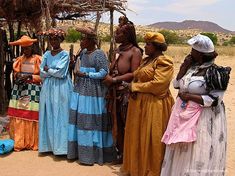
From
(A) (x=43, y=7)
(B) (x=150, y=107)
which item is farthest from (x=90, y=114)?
(A) (x=43, y=7)

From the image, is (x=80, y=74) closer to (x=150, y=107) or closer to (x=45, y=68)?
(x=45, y=68)

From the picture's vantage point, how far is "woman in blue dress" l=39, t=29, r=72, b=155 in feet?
17.8

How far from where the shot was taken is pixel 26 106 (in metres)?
5.87

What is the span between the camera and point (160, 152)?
454 centimetres

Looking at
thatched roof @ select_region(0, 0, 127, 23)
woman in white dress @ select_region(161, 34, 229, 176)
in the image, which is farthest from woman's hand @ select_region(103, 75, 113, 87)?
thatched roof @ select_region(0, 0, 127, 23)

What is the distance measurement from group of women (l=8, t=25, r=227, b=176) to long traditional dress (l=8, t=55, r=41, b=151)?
0.01 meters

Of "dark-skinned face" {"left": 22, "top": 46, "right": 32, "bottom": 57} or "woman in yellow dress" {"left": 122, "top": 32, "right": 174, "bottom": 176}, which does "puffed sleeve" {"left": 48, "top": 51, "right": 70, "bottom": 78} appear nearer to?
"dark-skinned face" {"left": 22, "top": 46, "right": 32, "bottom": 57}

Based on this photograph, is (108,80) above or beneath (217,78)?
beneath

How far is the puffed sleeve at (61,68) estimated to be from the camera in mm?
5371

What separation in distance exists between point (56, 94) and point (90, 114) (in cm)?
61

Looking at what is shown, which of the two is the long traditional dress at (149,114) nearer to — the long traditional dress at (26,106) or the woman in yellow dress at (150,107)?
the woman in yellow dress at (150,107)

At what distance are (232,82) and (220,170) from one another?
12.0 metres

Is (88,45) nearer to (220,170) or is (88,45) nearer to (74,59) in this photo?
(74,59)

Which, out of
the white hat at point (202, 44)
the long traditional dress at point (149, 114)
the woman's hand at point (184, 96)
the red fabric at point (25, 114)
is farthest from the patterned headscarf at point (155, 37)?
the red fabric at point (25, 114)
